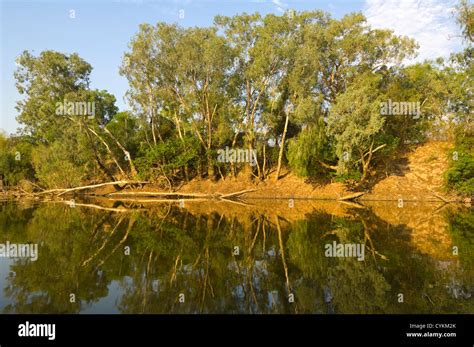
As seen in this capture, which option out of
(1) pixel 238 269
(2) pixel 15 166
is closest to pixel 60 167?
(2) pixel 15 166

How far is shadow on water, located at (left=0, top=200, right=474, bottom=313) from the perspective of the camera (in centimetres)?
641

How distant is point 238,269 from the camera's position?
338 inches

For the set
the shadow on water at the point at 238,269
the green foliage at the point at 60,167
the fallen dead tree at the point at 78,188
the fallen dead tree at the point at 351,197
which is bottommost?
the shadow on water at the point at 238,269

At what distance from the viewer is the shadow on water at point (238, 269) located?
641 cm

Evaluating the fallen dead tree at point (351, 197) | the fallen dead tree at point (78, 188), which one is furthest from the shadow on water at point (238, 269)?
the fallen dead tree at point (78, 188)

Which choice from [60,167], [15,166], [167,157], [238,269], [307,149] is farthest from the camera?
[15,166]

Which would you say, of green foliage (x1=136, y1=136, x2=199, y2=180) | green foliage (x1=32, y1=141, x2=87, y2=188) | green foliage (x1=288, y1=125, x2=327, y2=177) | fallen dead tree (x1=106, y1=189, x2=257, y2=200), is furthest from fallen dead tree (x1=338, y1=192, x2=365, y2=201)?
green foliage (x1=32, y1=141, x2=87, y2=188)

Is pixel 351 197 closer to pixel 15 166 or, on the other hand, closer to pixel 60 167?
A: pixel 60 167

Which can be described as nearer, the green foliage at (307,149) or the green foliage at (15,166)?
the green foliage at (307,149)

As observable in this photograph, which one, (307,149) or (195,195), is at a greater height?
(307,149)

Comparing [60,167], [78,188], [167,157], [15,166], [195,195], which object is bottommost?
[195,195]

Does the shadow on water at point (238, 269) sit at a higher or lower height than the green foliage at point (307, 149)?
lower

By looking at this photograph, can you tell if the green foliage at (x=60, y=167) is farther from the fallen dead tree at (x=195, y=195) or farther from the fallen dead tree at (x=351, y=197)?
the fallen dead tree at (x=351, y=197)
